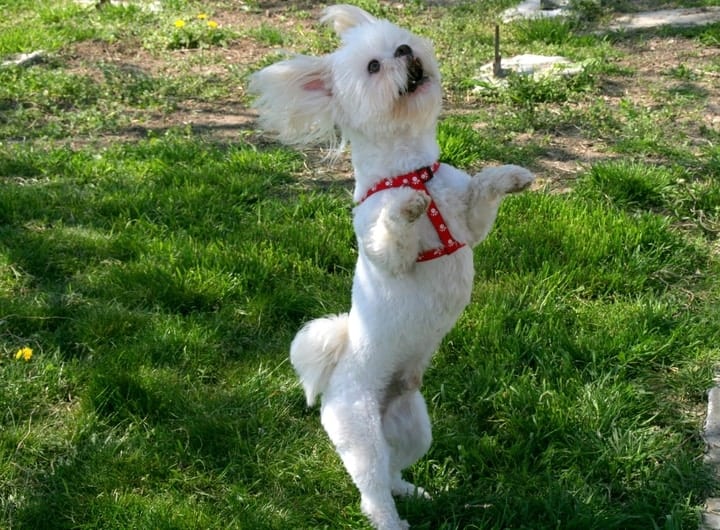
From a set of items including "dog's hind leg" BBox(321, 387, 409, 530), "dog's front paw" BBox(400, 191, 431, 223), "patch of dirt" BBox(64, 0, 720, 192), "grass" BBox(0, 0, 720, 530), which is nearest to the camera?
"dog's front paw" BBox(400, 191, 431, 223)

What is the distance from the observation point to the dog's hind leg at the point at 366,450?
2725 mm

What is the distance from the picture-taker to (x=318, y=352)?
2.94 m

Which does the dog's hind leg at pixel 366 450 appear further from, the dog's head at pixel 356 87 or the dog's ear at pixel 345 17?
the dog's ear at pixel 345 17

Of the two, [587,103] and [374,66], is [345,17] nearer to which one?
[374,66]

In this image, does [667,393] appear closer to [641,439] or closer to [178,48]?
[641,439]

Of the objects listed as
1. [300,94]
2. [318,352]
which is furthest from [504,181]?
[318,352]

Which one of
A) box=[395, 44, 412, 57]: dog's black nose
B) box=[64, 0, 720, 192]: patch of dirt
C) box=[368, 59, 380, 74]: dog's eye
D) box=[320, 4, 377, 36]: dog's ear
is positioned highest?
box=[320, 4, 377, 36]: dog's ear

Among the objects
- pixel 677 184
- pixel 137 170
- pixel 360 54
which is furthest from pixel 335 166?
pixel 360 54

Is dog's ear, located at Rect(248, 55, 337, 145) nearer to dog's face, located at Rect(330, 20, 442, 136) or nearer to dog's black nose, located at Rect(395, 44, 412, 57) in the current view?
dog's face, located at Rect(330, 20, 442, 136)

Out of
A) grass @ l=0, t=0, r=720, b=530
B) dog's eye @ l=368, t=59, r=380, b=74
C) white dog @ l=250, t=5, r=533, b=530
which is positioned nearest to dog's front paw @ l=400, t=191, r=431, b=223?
white dog @ l=250, t=5, r=533, b=530

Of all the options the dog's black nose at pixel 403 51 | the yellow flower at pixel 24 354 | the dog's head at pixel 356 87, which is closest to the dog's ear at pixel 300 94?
the dog's head at pixel 356 87

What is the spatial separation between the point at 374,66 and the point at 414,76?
123 mm

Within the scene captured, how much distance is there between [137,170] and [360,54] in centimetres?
310

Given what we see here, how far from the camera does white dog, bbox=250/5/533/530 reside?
2580 millimetres
